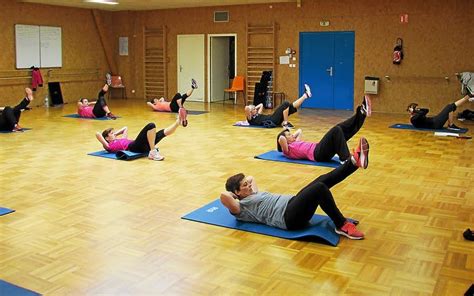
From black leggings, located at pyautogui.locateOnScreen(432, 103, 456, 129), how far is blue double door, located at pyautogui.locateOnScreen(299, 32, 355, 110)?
3.75m

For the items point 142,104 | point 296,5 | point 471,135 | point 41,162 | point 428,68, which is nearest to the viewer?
point 41,162

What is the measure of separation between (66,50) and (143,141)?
27.9 ft

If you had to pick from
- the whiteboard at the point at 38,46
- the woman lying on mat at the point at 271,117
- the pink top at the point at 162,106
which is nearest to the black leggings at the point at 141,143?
the woman lying on mat at the point at 271,117

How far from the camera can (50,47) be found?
44.6 feet

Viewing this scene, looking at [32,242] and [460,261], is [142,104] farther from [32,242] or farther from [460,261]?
[460,261]

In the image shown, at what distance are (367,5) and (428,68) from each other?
6.60 ft

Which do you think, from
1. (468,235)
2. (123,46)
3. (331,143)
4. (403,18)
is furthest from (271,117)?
A: (123,46)

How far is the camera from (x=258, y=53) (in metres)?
13.7

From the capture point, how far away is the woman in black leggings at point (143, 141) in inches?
261

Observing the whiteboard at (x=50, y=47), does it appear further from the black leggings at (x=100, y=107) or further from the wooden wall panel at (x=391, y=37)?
the wooden wall panel at (x=391, y=37)

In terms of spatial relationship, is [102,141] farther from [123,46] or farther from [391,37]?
[123,46]

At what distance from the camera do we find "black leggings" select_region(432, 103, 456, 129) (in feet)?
28.7

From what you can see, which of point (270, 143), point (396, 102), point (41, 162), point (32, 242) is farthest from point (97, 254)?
point (396, 102)

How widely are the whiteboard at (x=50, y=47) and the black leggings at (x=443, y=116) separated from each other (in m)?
9.61
